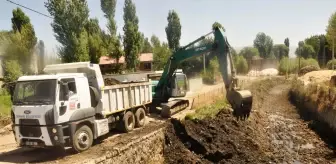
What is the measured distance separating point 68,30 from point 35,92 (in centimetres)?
2030

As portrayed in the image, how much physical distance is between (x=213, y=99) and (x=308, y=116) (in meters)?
7.03

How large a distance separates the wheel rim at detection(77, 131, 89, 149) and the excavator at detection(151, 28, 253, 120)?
6.16 metres

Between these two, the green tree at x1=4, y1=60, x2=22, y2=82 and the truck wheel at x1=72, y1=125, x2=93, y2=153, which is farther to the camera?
the green tree at x1=4, y1=60, x2=22, y2=82

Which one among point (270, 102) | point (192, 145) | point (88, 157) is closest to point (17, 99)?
point (88, 157)

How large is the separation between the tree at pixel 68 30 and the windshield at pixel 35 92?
741 inches

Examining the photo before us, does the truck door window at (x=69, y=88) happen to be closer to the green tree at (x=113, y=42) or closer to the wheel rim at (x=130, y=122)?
the wheel rim at (x=130, y=122)

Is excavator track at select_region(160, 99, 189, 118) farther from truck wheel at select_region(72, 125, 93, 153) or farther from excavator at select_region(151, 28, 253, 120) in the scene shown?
truck wheel at select_region(72, 125, 93, 153)

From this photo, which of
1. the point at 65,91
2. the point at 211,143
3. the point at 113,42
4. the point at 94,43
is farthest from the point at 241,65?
the point at 65,91

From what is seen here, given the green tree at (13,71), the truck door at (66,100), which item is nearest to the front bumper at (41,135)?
the truck door at (66,100)

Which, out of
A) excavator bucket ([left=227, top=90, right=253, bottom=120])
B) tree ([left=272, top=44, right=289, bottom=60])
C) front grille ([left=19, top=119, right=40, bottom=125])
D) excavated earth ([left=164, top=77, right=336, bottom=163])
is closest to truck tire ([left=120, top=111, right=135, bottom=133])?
excavated earth ([left=164, top=77, right=336, bottom=163])

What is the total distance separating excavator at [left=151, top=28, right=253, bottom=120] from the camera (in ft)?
40.4

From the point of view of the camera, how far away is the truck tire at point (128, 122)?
508 inches

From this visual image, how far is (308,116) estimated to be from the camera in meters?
21.3

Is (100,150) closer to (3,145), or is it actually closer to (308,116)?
(3,145)
